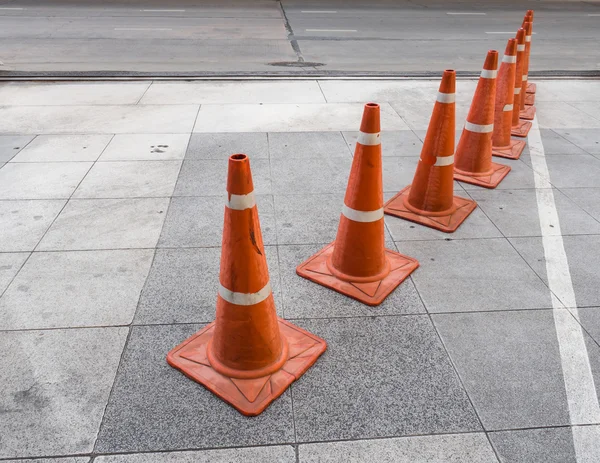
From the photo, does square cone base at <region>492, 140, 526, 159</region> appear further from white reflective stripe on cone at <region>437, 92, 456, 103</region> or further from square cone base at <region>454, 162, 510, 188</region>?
white reflective stripe on cone at <region>437, 92, 456, 103</region>

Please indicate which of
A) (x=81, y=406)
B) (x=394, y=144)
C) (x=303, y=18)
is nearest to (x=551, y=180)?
(x=394, y=144)

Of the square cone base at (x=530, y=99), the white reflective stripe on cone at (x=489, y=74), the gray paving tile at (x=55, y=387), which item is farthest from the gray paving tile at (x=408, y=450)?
the square cone base at (x=530, y=99)

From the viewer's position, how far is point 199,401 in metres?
2.32

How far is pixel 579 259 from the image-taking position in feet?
11.5

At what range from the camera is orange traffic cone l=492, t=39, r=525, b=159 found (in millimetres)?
4984

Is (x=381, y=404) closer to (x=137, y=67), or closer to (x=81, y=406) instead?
(x=81, y=406)

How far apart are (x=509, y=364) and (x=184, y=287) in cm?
197

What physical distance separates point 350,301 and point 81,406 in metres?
1.59

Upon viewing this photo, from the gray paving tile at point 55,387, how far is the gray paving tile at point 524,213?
3040mm

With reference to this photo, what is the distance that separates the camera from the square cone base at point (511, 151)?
529 centimetres

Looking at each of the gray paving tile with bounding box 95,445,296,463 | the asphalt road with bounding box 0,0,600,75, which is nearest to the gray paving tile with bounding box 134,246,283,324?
the gray paving tile with bounding box 95,445,296,463

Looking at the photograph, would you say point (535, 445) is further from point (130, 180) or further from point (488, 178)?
point (130, 180)

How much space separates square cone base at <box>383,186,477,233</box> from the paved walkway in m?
0.08

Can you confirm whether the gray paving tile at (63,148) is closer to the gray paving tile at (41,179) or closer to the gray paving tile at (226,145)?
the gray paving tile at (41,179)
